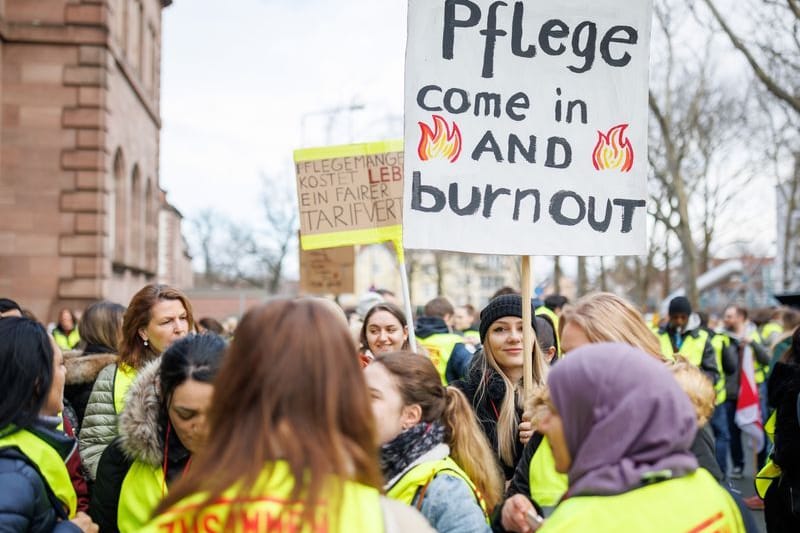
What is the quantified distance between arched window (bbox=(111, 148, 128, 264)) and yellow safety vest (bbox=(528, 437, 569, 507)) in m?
19.8

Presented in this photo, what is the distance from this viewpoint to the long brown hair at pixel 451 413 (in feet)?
10.6

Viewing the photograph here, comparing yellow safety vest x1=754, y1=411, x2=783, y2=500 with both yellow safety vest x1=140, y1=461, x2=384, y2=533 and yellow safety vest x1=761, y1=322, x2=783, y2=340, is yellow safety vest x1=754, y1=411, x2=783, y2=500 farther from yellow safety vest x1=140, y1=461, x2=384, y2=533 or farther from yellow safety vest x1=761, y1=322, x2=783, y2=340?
yellow safety vest x1=761, y1=322, x2=783, y2=340

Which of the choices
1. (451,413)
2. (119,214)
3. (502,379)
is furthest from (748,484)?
(119,214)

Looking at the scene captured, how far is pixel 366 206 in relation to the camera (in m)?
6.43

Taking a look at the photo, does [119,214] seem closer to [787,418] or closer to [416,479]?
[787,418]

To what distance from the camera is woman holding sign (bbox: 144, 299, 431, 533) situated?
1835 millimetres

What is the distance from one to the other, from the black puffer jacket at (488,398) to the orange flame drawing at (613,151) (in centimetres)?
115

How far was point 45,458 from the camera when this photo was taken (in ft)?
8.80

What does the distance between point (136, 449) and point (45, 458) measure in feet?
1.15

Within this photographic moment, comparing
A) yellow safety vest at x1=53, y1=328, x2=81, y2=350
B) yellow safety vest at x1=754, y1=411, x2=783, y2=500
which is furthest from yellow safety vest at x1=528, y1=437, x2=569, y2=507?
yellow safety vest at x1=53, y1=328, x2=81, y2=350

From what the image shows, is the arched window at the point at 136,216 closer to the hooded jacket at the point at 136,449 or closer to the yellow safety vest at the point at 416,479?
the hooded jacket at the point at 136,449

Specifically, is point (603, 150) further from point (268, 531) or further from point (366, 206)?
point (268, 531)

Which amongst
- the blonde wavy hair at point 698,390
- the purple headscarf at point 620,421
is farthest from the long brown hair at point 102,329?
the purple headscarf at point 620,421

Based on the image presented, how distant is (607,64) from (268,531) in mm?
3183
